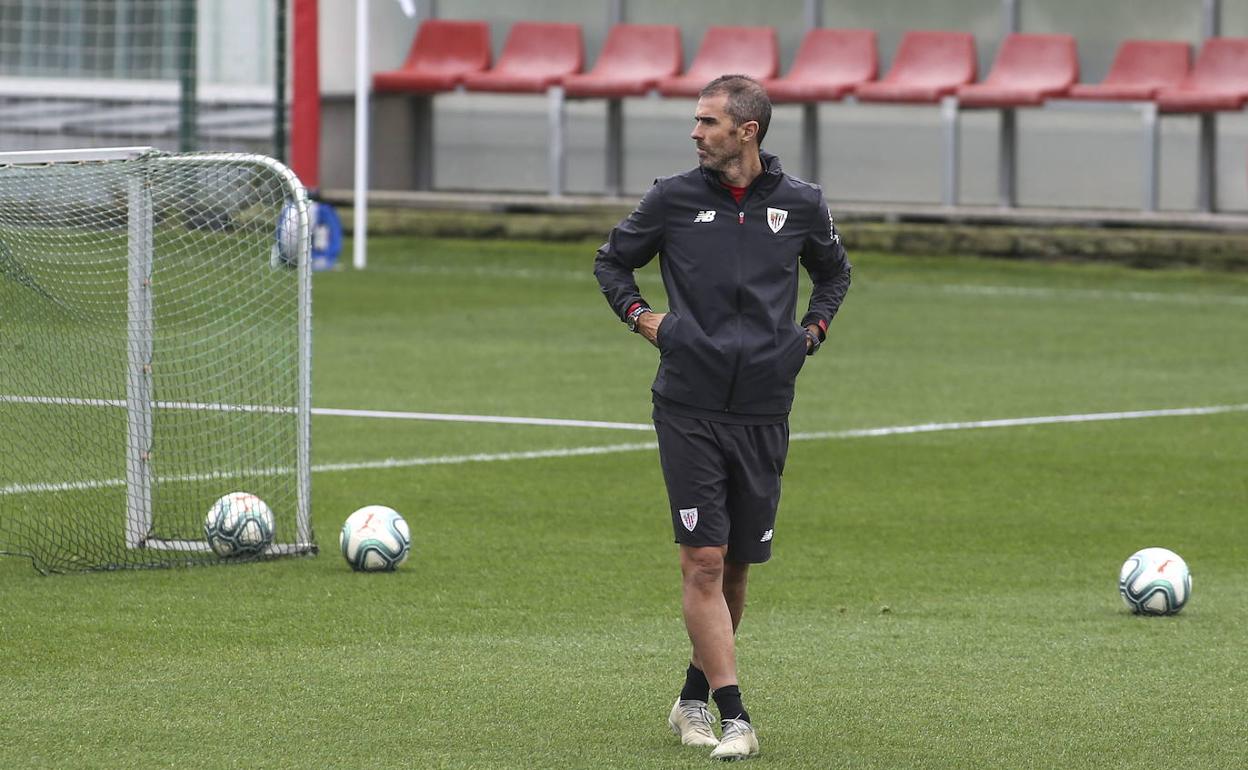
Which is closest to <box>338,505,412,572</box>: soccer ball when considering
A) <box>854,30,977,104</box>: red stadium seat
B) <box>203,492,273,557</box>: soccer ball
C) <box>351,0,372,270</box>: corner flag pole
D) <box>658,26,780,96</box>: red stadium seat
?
<box>203,492,273,557</box>: soccer ball

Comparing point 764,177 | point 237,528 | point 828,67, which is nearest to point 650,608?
point 237,528

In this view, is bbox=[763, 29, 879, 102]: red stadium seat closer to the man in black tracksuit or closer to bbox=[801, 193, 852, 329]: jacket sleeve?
bbox=[801, 193, 852, 329]: jacket sleeve

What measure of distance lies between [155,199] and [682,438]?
13.0 feet

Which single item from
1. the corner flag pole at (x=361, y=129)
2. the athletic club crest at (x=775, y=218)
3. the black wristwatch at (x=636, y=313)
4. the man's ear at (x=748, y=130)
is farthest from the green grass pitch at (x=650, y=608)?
the corner flag pole at (x=361, y=129)

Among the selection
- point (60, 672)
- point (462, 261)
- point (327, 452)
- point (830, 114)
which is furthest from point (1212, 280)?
point (60, 672)

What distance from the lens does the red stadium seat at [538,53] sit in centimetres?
2753

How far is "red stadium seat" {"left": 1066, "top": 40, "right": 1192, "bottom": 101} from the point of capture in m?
24.9

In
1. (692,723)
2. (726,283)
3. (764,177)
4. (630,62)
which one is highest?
(630,62)

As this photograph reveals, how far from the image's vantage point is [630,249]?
6.13m

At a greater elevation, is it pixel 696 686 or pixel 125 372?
pixel 125 372

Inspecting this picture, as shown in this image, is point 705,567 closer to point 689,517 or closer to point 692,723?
point 689,517

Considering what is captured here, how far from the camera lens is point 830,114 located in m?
27.2

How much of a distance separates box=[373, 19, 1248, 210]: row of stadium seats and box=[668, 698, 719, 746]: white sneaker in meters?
19.1

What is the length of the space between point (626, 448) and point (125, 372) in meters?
3.75
